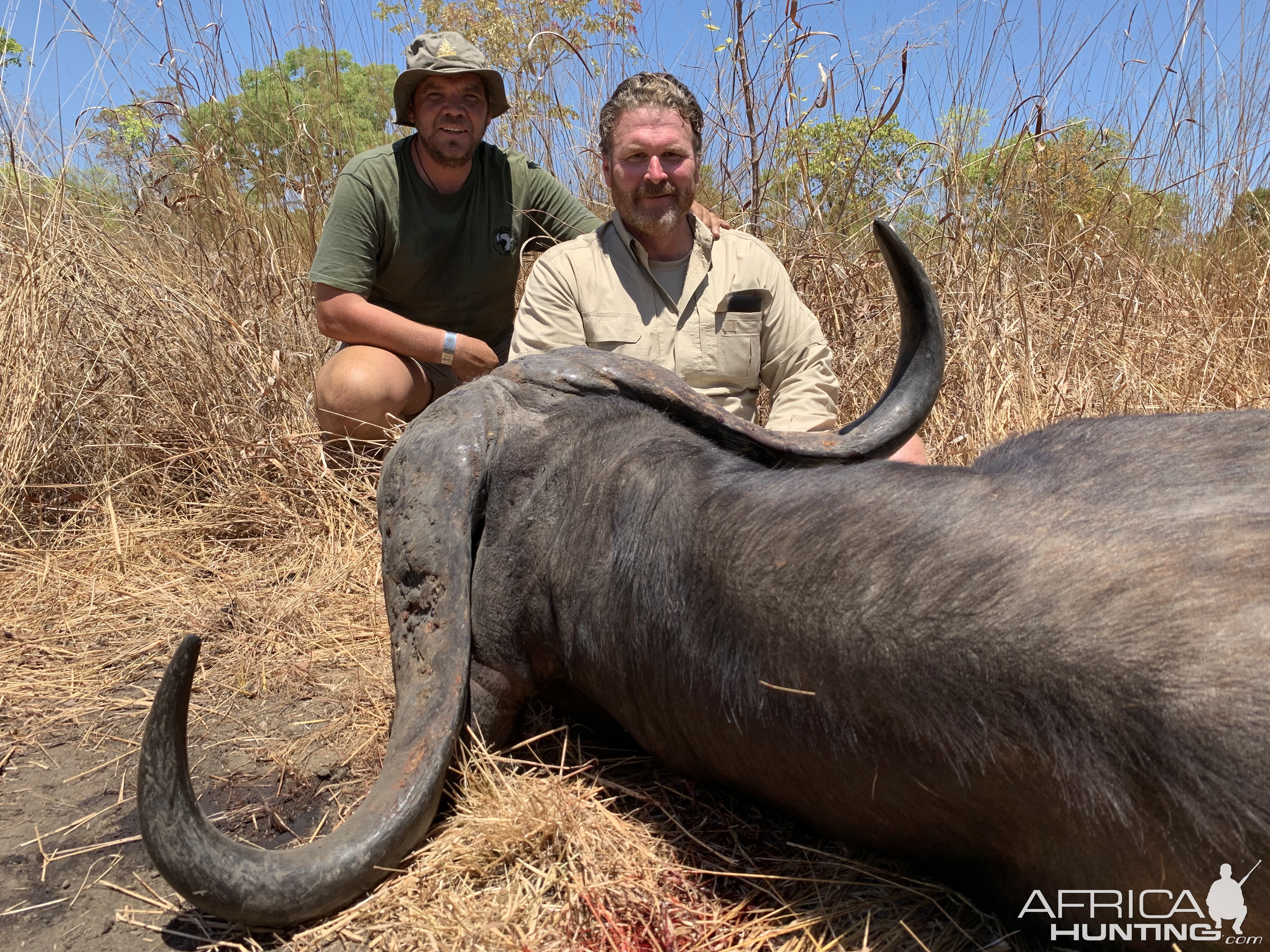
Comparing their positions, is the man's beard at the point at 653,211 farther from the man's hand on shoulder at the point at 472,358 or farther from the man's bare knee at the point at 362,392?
the man's bare knee at the point at 362,392

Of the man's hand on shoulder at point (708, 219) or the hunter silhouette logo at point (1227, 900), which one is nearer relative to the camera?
the hunter silhouette logo at point (1227, 900)

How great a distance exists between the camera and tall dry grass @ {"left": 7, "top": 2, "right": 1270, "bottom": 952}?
88.0 inches

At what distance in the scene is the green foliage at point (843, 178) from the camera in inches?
192

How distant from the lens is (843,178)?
5.13 meters

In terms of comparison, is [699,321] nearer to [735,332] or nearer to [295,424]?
[735,332]

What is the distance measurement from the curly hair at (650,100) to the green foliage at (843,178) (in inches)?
33.8

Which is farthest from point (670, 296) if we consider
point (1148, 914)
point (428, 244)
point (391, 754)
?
point (1148, 914)

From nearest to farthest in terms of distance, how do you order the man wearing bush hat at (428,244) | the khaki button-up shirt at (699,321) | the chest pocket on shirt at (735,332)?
the khaki button-up shirt at (699,321), the chest pocket on shirt at (735,332), the man wearing bush hat at (428,244)

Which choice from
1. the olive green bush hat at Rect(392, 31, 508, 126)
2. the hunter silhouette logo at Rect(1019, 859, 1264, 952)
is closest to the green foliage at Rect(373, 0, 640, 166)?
the olive green bush hat at Rect(392, 31, 508, 126)

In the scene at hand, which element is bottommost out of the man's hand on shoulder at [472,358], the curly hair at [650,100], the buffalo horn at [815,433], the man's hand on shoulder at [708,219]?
the buffalo horn at [815,433]

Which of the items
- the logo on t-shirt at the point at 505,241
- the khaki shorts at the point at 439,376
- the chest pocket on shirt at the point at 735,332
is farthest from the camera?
the logo on t-shirt at the point at 505,241

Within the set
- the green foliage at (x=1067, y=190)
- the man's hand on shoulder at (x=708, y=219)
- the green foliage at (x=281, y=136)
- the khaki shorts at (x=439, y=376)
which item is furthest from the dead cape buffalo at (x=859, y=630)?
the green foliage at (x=281, y=136)

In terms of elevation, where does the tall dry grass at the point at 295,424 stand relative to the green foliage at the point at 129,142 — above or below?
below

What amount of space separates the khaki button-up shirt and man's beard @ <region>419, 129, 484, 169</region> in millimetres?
1089
